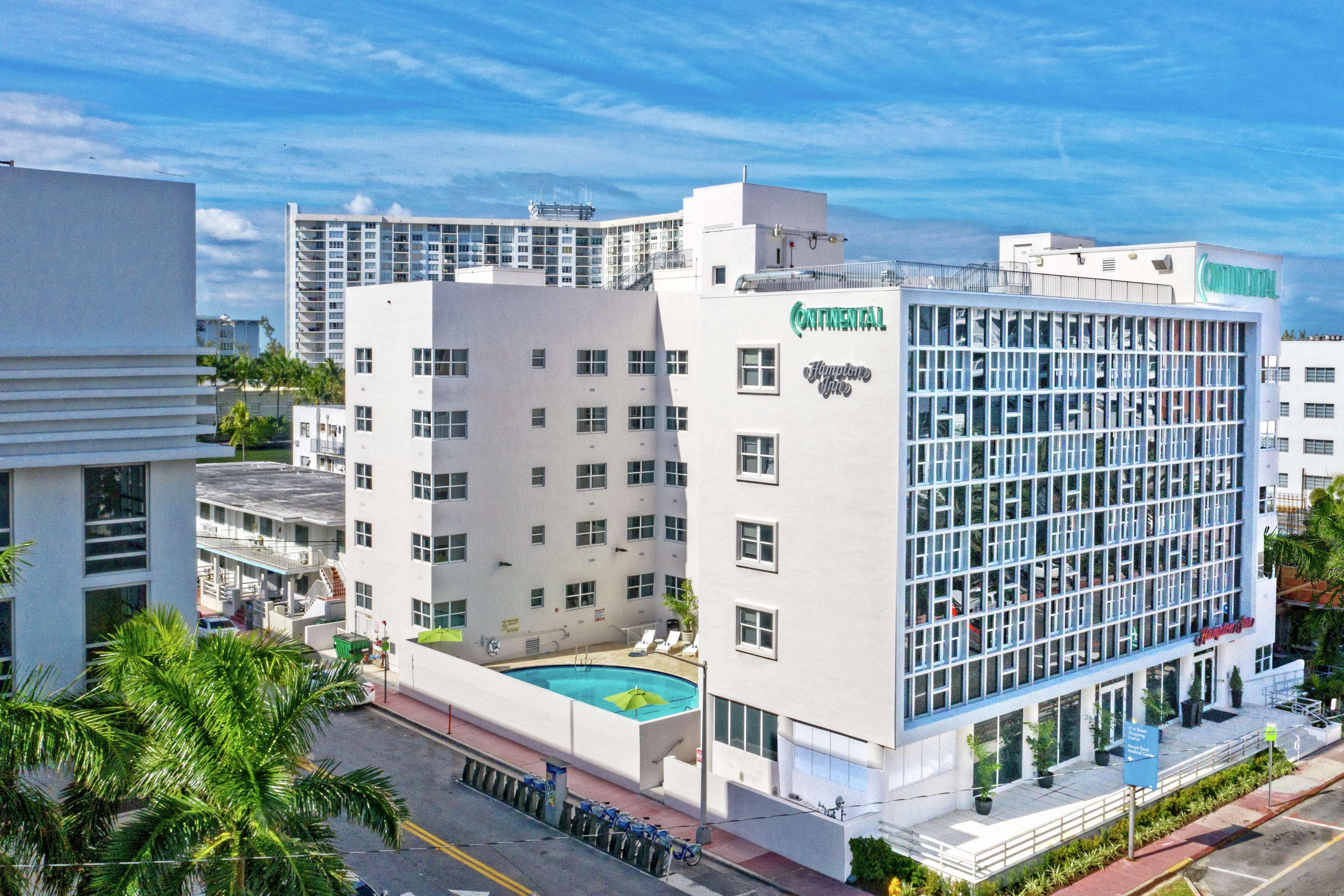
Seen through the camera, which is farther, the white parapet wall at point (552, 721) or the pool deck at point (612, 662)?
the pool deck at point (612, 662)

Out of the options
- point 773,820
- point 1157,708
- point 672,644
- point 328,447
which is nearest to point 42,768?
point 773,820

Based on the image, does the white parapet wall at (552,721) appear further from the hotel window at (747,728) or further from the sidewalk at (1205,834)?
the sidewalk at (1205,834)

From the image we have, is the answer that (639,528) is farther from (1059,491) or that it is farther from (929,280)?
(929,280)

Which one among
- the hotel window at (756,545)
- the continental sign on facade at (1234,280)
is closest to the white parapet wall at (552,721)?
the hotel window at (756,545)

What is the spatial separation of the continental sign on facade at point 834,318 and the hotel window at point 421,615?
65.9ft

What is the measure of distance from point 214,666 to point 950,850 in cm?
1913

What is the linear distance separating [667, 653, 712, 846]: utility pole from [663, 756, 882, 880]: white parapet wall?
40 cm

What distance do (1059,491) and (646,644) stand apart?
1978 centimetres

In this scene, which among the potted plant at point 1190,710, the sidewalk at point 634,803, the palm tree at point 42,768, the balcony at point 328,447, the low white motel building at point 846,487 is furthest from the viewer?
the balcony at point 328,447

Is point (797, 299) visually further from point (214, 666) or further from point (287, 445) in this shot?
point (287, 445)

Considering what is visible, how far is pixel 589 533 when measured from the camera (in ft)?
161

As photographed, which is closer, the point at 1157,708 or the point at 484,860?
the point at 484,860

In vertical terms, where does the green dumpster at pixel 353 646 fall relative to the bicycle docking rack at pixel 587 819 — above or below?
above

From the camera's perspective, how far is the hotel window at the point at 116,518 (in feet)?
79.6
